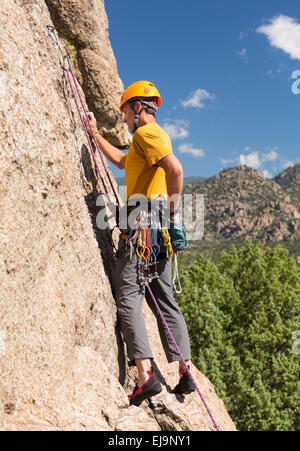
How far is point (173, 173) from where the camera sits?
3.56m

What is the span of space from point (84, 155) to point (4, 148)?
55.3 inches

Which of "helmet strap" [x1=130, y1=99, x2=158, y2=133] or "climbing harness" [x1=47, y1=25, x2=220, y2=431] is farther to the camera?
Answer: "helmet strap" [x1=130, y1=99, x2=158, y2=133]

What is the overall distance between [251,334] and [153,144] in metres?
19.4

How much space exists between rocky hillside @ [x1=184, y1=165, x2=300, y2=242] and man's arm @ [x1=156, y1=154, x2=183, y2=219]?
155m

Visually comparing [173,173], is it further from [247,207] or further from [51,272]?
[247,207]

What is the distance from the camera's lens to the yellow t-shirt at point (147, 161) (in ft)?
11.6

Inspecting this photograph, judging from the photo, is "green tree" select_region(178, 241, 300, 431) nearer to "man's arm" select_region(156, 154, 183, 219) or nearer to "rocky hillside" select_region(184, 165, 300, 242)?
"man's arm" select_region(156, 154, 183, 219)

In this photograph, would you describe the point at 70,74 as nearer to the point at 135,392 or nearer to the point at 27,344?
the point at 27,344

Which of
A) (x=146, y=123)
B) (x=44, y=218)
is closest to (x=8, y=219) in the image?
(x=44, y=218)

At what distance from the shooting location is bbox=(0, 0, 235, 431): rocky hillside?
107 inches

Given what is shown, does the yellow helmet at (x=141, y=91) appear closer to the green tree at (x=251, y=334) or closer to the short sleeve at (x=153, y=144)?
the short sleeve at (x=153, y=144)

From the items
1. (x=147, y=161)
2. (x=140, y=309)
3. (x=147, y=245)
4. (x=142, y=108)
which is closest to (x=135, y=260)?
(x=147, y=245)

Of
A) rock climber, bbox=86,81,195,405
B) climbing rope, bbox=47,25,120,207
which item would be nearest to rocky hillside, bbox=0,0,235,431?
climbing rope, bbox=47,25,120,207

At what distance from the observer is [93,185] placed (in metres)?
4.28
